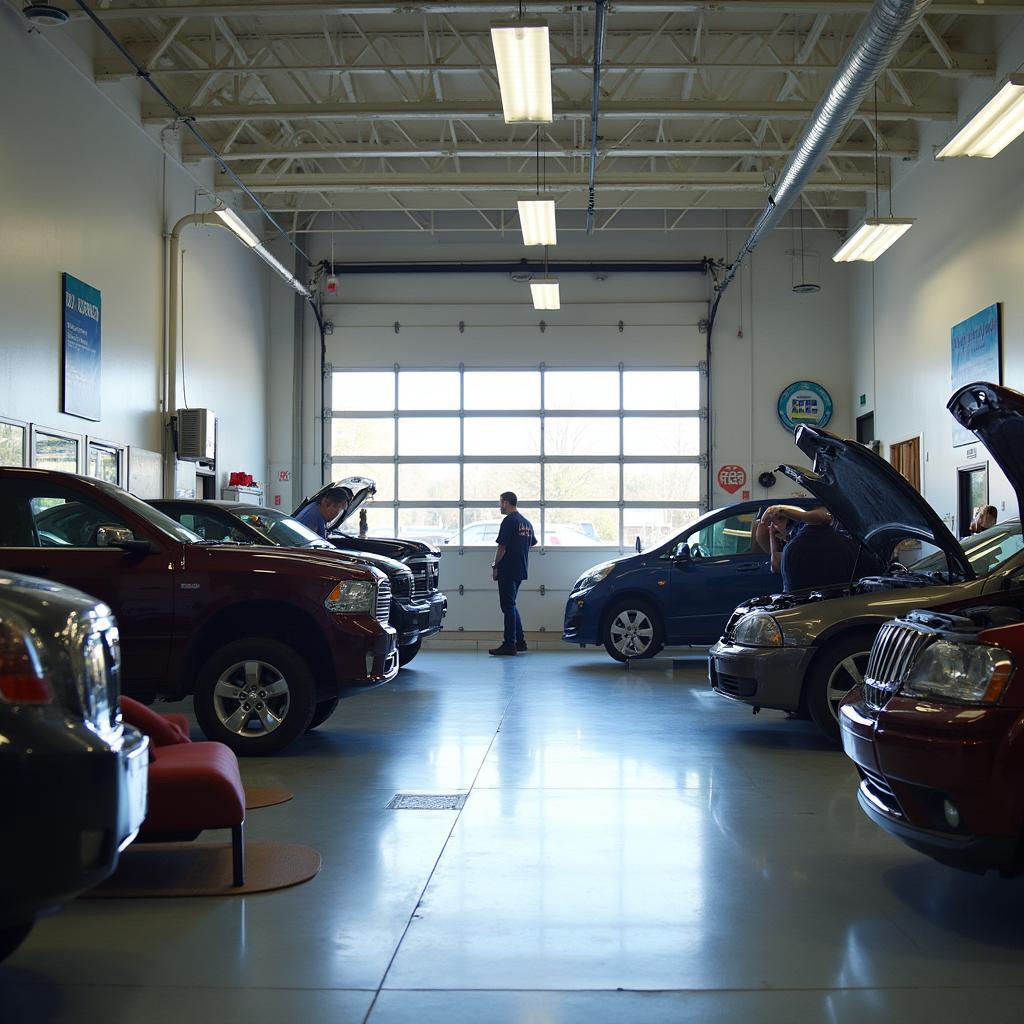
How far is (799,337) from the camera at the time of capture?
60.3 feet

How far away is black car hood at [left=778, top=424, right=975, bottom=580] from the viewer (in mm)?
5352

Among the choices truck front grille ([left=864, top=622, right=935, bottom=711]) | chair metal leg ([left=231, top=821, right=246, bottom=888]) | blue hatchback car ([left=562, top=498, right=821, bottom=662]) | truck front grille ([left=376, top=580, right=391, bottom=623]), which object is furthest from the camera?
blue hatchback car ([left=562, top=498, right=821, bottom=662])

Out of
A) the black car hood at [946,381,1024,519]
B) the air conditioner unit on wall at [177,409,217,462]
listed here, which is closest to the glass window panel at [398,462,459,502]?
the air conditioner unit on wall at [177,409,217,462]

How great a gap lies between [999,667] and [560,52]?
439 inches

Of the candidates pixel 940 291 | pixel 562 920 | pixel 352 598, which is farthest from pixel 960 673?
pixel 940 291

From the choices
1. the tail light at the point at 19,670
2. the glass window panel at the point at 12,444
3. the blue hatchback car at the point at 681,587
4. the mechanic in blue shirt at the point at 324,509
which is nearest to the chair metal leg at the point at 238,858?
A: the tail light at the point at 19,670

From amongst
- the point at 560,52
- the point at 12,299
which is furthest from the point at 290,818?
the point at 560,52

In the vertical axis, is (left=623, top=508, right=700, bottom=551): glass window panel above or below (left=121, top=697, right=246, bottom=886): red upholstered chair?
above

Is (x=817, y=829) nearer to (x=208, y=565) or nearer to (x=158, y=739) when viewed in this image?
(x=158, y=739)

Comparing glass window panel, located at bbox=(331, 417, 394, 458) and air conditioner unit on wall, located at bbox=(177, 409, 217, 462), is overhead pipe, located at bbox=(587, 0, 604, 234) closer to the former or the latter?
glass window panel, located at bbox=(331, 417, 394, 458)

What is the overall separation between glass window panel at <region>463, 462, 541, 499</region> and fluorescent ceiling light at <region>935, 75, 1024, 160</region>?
933cm

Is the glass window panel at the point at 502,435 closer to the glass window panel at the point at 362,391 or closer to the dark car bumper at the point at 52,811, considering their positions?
the glass window panel at the point at 362,391

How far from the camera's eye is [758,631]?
726 centimetres

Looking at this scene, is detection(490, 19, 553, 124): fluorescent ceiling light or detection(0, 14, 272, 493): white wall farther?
detection(0, 14, 272, 493): white wall
